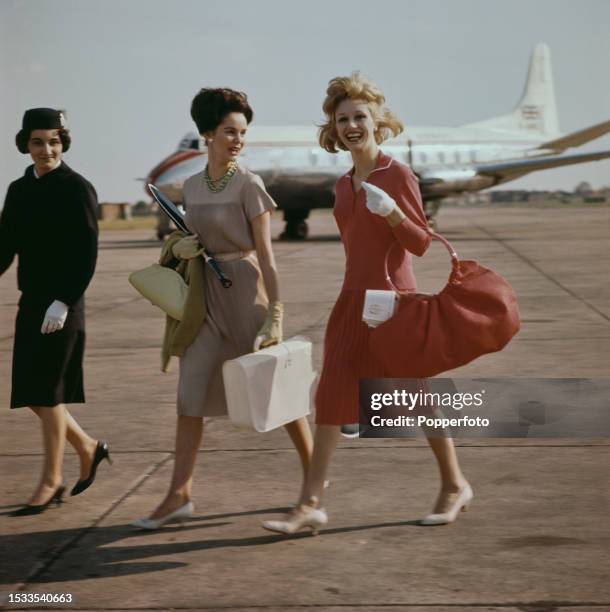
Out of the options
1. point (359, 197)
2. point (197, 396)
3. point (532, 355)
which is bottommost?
point (532, 355)

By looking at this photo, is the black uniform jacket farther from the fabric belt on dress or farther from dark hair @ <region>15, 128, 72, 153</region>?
the fabric belt on dress

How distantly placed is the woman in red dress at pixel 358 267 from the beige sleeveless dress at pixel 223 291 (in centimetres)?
38

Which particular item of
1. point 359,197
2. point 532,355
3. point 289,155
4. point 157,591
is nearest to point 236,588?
point 157,591

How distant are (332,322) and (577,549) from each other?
55.1 inches

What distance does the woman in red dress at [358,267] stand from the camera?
4.97 m

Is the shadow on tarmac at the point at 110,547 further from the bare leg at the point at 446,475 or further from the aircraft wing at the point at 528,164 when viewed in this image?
the aircraft wing at the point at 528,164

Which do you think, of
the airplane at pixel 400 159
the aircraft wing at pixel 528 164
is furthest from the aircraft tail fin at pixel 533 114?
the aircraft wing at pixel 528 164

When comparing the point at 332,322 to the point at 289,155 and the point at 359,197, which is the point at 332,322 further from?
the point at 289,155

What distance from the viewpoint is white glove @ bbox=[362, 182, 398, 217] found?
187 inches

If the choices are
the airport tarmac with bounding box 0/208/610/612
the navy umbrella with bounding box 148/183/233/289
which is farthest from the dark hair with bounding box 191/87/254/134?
the airport tarmac with bounding box 0/208/610/612

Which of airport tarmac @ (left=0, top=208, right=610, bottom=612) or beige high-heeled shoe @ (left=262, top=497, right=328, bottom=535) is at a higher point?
beige high-heeled shoe @ (left=262, top=497, right=328, bottom=535)

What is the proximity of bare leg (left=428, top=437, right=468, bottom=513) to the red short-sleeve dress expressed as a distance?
413mm

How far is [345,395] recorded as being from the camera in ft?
16.5

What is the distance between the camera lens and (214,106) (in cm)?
521
